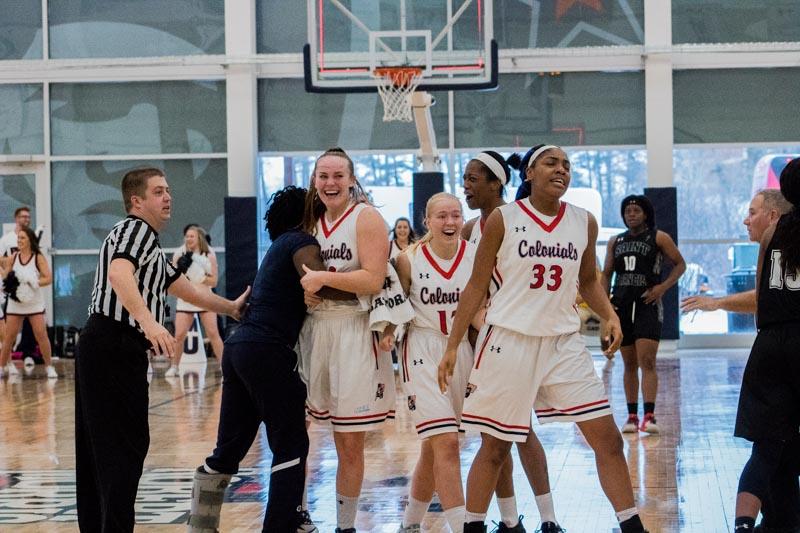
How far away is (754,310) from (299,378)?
2.12m

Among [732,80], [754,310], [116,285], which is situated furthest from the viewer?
[732,80]

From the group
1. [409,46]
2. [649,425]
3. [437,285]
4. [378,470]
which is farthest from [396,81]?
[437,285]

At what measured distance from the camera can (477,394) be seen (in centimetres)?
523

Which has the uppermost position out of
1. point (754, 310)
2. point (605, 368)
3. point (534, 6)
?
point (534, 6)

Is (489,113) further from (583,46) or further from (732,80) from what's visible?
(732,80)

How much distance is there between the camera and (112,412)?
511 centimetres

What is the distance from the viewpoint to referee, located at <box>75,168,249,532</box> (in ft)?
16.6

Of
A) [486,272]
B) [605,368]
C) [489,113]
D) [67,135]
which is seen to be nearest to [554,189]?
[486,272]

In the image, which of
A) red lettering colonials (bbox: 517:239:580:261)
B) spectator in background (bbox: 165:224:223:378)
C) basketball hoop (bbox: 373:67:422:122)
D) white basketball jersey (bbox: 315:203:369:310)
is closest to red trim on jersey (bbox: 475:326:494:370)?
red lettering colonials (bbox: 517:239:580:261)

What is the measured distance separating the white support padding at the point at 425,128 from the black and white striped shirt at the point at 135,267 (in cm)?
982

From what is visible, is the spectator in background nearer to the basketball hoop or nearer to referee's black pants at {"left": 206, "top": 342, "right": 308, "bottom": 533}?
the basketball hoop

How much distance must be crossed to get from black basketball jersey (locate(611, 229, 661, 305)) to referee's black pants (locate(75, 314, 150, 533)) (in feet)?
16.5

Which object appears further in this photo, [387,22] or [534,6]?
[534,6]

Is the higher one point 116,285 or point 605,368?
point 116,285
